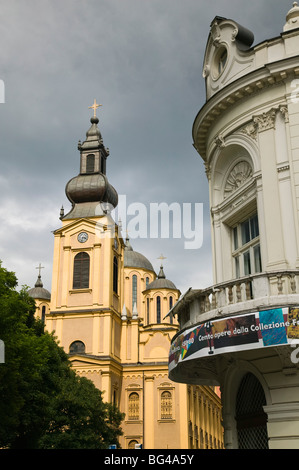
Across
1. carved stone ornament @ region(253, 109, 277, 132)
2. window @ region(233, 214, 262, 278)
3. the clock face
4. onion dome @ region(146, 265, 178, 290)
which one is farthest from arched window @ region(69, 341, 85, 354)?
carved stone ornament @ region(253, 109, 277, 132)

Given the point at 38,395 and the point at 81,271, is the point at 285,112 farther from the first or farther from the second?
the point at 81,271

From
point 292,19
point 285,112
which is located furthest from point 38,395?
point 292,19

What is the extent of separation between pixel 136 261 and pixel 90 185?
72.4 feet

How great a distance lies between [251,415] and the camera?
44.3 feet

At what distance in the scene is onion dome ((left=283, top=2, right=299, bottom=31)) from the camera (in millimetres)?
15086

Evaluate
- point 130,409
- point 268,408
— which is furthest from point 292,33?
point 130,409

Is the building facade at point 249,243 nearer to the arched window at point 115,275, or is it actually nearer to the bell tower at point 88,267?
the bell tower at point 88,267

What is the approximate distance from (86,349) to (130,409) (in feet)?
23.0

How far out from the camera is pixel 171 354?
14523 millimetres

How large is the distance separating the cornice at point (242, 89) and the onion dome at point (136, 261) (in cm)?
5656

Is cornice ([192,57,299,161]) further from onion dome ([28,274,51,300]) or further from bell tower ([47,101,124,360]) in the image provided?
onion dome ([28,274,51,300])

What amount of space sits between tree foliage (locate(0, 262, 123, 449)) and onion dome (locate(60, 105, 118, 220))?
2096 centimetres

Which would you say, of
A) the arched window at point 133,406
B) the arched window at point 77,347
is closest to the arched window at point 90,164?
the arched window at point 77,347

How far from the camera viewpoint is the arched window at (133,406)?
49.2m
